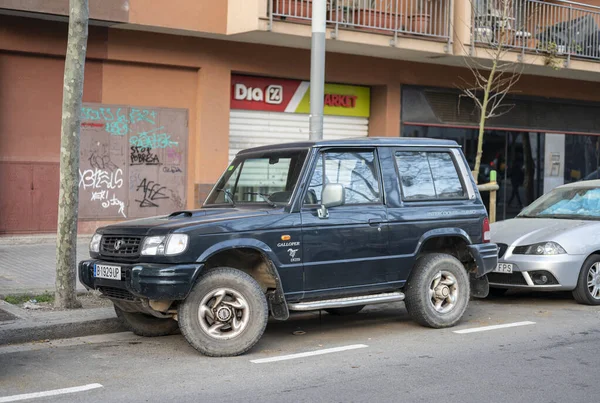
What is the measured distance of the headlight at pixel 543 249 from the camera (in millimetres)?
10156

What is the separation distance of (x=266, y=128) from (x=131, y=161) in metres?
3.19

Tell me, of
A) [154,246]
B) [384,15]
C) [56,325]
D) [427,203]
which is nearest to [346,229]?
[427,203]

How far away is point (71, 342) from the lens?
26.8 ft

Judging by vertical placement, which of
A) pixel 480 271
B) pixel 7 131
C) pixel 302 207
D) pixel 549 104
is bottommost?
pixel 480 271

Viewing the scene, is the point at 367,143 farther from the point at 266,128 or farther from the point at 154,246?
the point at 266,128

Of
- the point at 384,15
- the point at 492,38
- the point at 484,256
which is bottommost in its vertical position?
the point at 484,256

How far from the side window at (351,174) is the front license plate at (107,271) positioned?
6.37 feet

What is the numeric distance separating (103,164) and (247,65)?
3.54m

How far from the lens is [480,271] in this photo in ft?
29.3

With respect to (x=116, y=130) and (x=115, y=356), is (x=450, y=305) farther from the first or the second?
(x=116, y=130)

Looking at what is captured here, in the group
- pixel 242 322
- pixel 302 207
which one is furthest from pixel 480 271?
pixel 242 322

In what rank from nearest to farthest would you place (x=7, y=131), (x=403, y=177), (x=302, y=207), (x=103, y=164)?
(x=302, y=207)
(x=403, y=177)
(x=7, y=131)
(x=103, y=164)

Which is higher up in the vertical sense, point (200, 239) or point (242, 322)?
point (200, 239)

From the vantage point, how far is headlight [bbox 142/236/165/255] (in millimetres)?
7141
